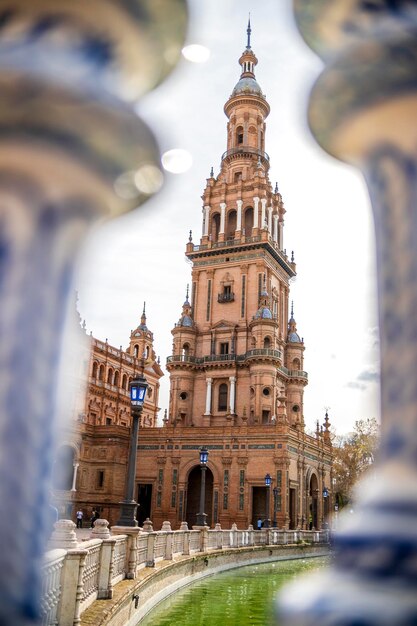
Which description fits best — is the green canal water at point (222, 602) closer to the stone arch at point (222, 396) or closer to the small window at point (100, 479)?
the small window at point (100, 479)

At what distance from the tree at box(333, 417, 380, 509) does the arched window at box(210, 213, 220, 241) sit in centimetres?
1831

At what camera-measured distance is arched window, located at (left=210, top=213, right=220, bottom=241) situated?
164ft

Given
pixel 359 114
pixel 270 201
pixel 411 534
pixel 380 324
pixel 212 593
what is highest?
pixel 270 201

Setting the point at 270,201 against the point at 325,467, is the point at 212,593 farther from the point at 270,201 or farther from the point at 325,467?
the point at 270,201

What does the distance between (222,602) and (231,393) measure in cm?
2780

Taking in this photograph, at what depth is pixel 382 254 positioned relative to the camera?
1312 millimetres

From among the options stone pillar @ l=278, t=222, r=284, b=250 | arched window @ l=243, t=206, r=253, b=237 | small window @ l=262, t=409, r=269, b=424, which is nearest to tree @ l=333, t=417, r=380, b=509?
small window @ l=262, t=409, r=269, b=424

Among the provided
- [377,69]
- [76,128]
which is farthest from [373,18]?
[76,128]

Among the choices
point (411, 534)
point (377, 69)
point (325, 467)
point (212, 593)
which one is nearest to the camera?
point (411, 534)

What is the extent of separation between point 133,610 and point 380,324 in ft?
39.6

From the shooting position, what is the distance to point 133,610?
11859mm

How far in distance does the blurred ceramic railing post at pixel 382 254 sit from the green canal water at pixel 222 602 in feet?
30.1

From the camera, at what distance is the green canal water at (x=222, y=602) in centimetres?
1384

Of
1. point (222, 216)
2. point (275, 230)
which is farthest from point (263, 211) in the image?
point (222, 216)
